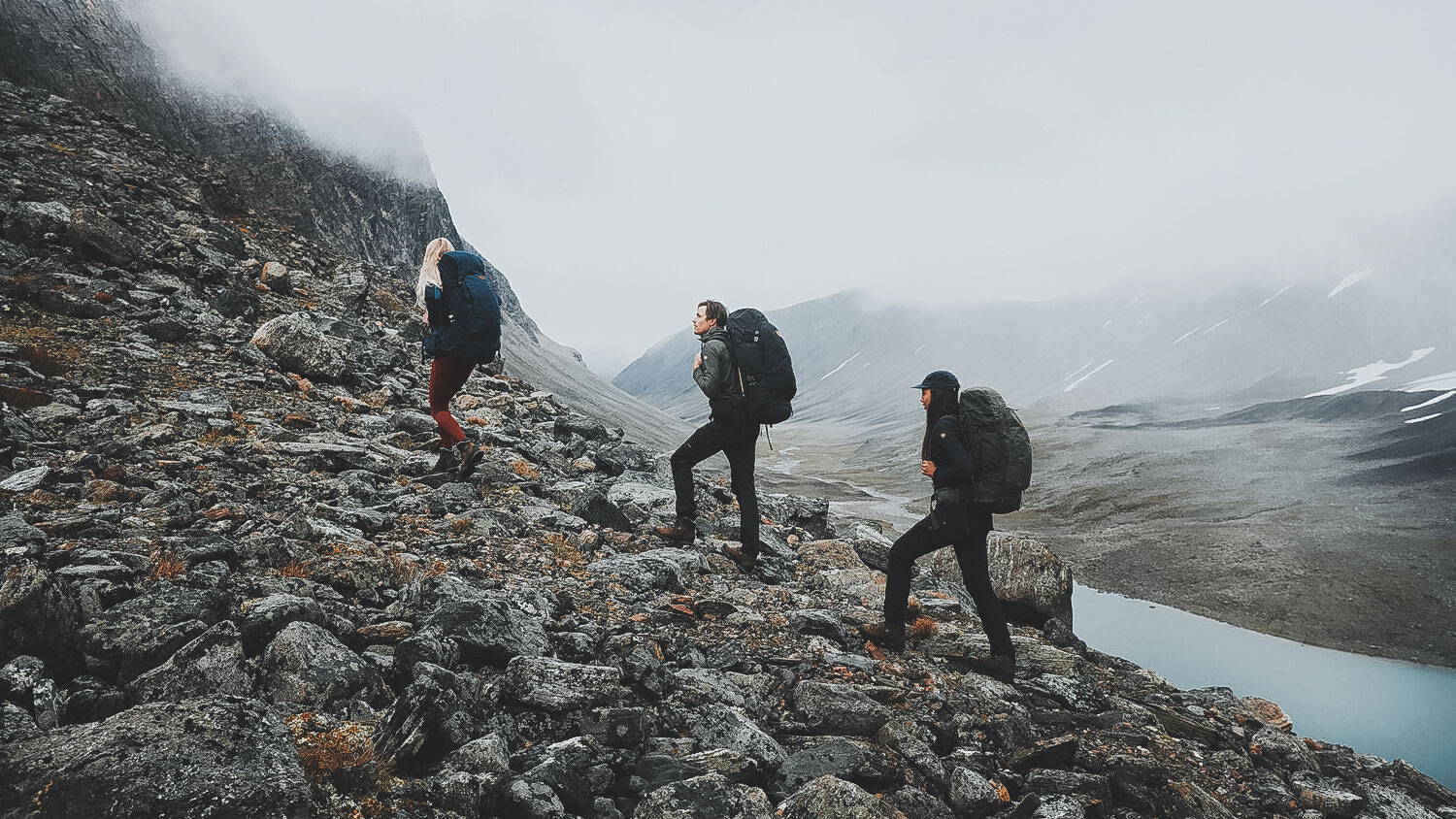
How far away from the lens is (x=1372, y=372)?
496ft

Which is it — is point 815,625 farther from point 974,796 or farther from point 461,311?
point 461,311

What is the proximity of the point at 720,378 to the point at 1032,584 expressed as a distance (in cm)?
797

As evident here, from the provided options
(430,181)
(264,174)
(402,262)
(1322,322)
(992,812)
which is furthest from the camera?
(1322,322)

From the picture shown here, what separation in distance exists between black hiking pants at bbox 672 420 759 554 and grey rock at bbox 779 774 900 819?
4103 mm

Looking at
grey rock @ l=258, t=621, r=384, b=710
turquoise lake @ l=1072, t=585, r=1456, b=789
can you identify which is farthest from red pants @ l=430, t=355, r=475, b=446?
turquoise lake @ l=1072, t=585, r=1456, b=789

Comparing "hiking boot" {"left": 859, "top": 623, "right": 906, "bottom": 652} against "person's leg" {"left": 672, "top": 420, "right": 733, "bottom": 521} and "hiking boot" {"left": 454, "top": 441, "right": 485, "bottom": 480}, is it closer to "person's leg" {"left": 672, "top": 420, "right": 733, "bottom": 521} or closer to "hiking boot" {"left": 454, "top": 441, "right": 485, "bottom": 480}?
"person's leg" {"left": 672, "top": 420, "right": 733, "bottom": 521}

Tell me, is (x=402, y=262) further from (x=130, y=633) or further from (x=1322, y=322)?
(x=1322, y=322)

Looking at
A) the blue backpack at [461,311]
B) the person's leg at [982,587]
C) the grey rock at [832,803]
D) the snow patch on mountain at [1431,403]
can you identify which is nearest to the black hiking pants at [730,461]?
the person's leg at [982,587]

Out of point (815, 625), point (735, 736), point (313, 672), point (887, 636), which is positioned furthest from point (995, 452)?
point (313, 672)

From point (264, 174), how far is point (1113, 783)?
161 ft

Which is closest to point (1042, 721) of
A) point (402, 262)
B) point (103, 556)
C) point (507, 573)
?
point (507, 573)

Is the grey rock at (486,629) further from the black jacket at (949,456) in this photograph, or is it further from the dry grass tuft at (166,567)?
the black jacket at (949,456)

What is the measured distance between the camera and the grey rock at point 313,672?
3592 mm

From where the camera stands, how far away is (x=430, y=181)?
71.3 meters
